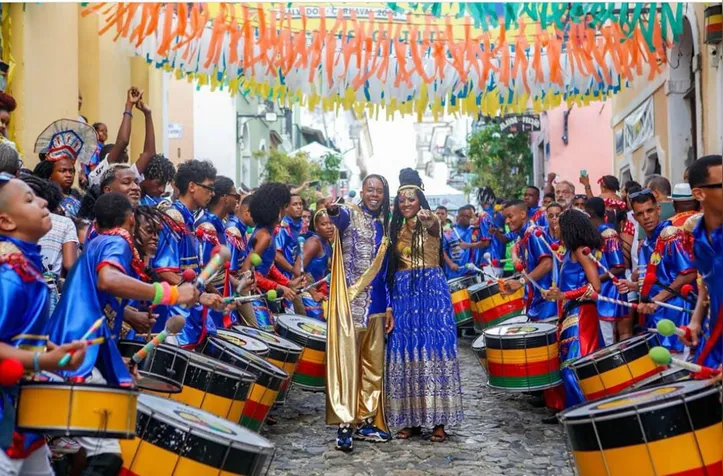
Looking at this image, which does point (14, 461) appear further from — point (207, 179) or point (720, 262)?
point (207, 179)

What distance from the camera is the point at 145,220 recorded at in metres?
5.19

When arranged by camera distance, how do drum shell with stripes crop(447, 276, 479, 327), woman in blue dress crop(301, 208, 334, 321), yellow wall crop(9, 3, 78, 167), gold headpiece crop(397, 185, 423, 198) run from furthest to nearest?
drum shell with stripes crop(447, 276, 479, 327)
woman in blue dress crop(301, 208, 334, 321)
yellow wall crop(9, 3, 78, 167)
gold headpiece crop(397, 185, 423, 198)

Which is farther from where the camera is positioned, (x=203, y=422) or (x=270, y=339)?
(x=270, y=339)

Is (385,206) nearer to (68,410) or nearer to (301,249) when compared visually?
(301,249)

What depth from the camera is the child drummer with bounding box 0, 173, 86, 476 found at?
310 cm

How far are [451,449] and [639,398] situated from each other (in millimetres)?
2958

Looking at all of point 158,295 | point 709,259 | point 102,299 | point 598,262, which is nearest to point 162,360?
point 102,299

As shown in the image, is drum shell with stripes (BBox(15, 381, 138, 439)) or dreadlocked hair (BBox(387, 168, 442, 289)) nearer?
drum shell with stripes (BBox(15, 381, 138, 439))

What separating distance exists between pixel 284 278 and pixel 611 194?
3.73m

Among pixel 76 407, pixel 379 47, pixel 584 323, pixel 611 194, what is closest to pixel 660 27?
pixel 611 194

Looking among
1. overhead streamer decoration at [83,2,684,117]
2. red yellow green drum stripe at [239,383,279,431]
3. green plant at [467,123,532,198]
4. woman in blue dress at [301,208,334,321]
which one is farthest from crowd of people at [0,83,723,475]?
green plant at [467,123,532,198]

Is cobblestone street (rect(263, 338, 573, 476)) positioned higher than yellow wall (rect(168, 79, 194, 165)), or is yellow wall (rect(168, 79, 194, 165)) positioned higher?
yellow wall (rect(168, 79, 194, 165))

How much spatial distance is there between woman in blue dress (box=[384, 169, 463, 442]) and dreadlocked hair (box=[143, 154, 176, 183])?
67.5 inches

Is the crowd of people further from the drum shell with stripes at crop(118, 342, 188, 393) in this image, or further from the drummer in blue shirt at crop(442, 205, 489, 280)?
the drummer in blue shirt at crop(442, 205, 489, 280)
